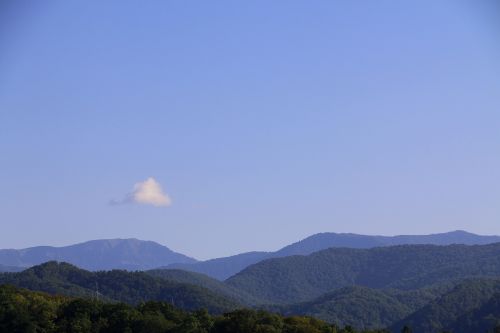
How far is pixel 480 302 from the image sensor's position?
19312cm

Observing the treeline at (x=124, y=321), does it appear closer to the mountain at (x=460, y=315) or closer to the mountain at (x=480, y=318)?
the mountain at (x=480, y=318)

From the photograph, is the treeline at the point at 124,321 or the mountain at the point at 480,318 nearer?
the treeline at the point at 124,321

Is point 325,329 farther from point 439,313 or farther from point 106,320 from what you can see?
point 439,313

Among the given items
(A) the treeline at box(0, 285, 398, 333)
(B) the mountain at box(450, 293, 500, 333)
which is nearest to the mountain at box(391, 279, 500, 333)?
(B) the mountain at box(450, 293, 500, 333)

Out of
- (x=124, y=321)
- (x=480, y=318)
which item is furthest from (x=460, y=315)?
(x=124, y=321)

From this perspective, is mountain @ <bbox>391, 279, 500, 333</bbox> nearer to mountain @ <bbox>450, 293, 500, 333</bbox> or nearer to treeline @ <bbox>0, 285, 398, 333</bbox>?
mountain @ <bbox>450, 293, 500, 333</bbox>

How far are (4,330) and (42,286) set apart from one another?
11666 centimetres

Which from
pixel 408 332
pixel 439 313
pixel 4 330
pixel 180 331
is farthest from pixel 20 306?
pixel 439 313

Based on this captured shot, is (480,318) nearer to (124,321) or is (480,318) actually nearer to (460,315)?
(460,315)

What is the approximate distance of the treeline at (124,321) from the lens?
265 ft

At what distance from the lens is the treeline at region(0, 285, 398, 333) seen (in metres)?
80.6

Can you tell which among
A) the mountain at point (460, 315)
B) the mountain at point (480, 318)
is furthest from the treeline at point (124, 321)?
the mountain at point (460, 315)

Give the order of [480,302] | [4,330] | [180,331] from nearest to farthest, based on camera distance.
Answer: [180,331]
[4,330]
[480,302]

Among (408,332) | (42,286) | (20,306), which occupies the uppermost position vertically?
(42,286)
